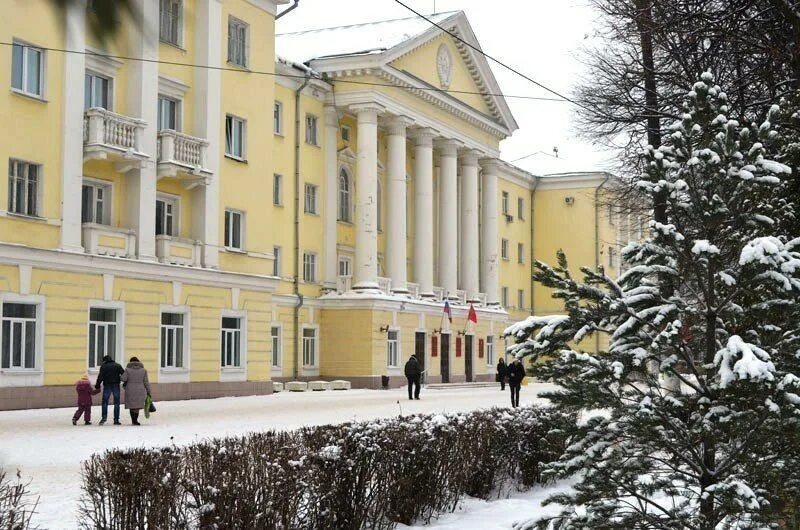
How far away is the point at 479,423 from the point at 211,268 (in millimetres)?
20345

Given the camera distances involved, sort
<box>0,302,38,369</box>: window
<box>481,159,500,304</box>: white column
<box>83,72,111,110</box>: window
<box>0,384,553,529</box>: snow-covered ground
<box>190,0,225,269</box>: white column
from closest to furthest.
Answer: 1. <box>0,384,553,529</box>: snow-covered ground
2. <box>0,302,38,369</box>: window
3. <box>83,72,111,110</box>: window
4. <box>190,0,225,269</box>: white column
5. <box>481,159,500,304</box>: white column

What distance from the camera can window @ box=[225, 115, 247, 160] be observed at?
108 ft

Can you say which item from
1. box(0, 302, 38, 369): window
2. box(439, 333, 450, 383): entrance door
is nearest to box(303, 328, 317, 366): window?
box(439, 333, 450, 383): entrance door

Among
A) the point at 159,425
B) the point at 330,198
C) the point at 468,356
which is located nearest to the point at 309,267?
the point at 330,198

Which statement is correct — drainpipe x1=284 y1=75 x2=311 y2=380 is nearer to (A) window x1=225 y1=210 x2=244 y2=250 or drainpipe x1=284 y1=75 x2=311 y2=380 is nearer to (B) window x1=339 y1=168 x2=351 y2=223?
(B) window x1=339 y1=168 x2=351 y2=223

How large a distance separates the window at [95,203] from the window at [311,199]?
50.1 feet

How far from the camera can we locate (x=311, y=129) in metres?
43.3

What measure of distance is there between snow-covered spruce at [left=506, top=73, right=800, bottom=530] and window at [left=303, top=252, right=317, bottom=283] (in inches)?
1430

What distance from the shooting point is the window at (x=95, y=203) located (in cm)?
2762

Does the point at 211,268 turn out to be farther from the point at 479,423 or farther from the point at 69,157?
the point at 479,423

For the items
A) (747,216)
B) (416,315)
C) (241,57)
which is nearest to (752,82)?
(747,216)

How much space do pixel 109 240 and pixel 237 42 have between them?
9.42 metres

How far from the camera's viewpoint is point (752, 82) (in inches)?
541

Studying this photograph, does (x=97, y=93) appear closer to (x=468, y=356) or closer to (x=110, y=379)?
(x=110, y=379)
